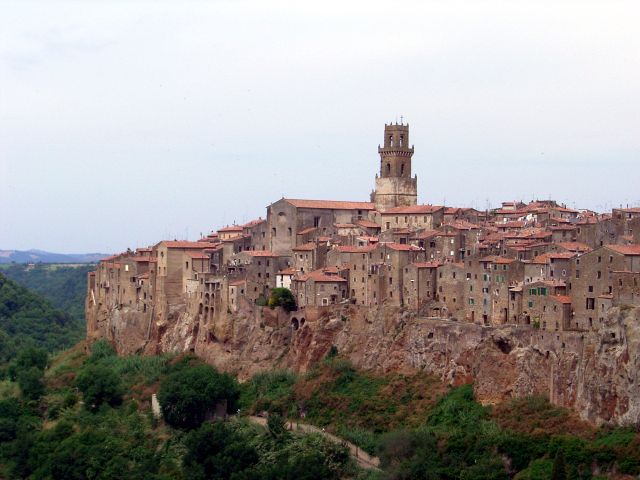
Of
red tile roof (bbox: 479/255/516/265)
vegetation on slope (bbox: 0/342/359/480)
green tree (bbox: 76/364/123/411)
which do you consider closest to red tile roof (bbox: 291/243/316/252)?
vegetation on slope (bbox: 0/342/359/480)

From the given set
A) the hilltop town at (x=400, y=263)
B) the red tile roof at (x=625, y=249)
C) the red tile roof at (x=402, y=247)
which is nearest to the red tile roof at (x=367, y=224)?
the hilltop town at (x=400, y=263)

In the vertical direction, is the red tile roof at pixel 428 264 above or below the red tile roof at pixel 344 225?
below

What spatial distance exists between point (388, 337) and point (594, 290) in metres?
11.8

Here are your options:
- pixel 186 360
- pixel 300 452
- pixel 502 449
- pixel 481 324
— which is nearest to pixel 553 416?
pixel 502 449

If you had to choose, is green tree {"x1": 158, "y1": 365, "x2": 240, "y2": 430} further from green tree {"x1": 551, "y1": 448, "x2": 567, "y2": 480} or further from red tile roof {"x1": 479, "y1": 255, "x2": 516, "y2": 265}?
green tree {"x1": 551, "y1": 448, "x2": 567, "y2": 480}

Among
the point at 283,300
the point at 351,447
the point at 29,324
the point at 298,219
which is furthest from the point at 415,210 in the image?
the point at 29,324

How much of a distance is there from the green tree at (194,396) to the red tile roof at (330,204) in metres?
12.2

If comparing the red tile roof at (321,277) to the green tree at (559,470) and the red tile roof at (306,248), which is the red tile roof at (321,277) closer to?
the red tile roof at (306,248)

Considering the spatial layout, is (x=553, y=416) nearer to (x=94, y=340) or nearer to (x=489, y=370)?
(x=489, y=370)

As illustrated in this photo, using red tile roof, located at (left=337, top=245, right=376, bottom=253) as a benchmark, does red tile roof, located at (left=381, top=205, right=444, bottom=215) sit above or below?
above

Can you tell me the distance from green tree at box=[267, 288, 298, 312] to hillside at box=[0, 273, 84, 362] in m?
34.7

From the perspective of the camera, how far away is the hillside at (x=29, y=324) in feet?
329

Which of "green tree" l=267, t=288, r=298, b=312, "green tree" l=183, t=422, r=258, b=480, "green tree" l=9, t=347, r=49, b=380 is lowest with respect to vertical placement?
"green tree" l=183, t=422, r=258, b=480

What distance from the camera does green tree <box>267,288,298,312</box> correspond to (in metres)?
66.5
